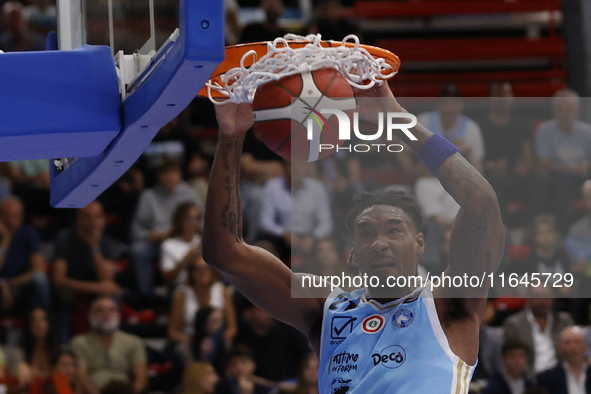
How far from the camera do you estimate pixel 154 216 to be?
6699mm

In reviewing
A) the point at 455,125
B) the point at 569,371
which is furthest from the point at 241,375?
the point at 455,125

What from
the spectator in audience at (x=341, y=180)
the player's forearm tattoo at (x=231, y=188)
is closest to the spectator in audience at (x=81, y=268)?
the spectator in audience at (x=341, y=180)

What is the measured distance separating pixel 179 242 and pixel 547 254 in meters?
2.87

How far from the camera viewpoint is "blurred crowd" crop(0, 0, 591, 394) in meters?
5.79

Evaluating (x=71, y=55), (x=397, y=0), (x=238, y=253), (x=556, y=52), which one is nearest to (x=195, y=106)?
(x=397, y=0)

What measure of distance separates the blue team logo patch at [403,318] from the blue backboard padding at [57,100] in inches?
51.4

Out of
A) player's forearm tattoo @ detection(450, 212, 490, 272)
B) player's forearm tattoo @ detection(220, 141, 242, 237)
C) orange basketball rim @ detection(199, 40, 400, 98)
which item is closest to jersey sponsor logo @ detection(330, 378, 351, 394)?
player's forearm tattoo @ detection(450, 212, 490, 272)

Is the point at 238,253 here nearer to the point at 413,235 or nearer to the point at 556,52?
the point at 413,235

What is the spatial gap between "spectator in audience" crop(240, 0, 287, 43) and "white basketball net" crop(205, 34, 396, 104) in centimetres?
469

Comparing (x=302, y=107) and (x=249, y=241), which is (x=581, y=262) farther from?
(x=302, y=107)

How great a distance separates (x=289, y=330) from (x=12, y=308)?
6.80 feet

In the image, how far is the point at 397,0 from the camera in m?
9.45

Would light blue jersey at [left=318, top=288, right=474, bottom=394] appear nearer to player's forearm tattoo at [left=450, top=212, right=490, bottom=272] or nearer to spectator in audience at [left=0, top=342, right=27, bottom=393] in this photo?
player's forearm tattoo at [left=450, top=212, right=490, bottom=272]

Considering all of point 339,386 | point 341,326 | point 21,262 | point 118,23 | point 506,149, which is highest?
point 118,23
